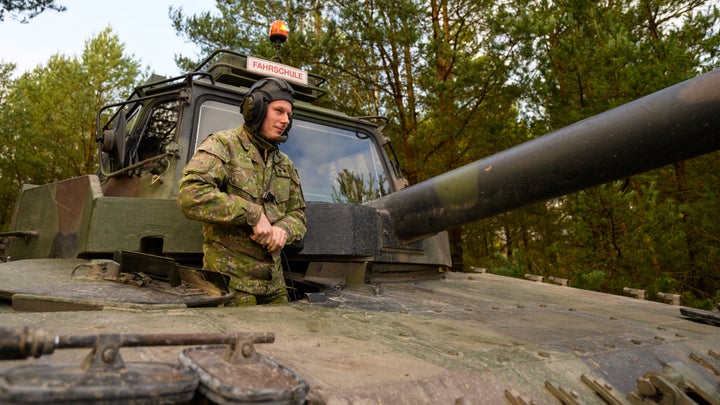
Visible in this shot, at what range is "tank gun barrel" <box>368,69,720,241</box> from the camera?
207 cm

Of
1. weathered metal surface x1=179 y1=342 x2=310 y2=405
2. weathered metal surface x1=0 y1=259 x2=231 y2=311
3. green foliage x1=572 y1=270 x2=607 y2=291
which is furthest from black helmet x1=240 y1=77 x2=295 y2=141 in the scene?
green foliage x1=572 y1=270 x2=607 y2=291

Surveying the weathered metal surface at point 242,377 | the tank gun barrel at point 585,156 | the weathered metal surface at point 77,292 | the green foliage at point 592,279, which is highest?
the tank gun barrel at point 585,156

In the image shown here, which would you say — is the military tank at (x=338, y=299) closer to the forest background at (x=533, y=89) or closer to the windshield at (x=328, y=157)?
the windshield at (x=328, y=157)

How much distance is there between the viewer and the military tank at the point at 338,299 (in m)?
1.17

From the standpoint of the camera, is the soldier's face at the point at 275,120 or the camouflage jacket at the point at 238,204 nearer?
the camouflage jacket at the point at 238,204

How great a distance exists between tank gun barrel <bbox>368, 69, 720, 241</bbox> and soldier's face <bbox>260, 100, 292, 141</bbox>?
2.55ft

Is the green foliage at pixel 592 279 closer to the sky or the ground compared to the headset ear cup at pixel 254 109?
closer to the ground

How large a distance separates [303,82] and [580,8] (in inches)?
192

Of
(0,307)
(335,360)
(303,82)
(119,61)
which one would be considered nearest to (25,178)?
(119,61)

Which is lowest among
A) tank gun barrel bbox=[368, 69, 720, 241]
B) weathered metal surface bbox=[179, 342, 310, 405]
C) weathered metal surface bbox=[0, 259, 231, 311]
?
weathered metal surface bbox=[179, 342, 310, 405]

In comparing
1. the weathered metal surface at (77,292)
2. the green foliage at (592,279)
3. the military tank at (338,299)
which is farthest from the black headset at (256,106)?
the green foliage at (592,279)

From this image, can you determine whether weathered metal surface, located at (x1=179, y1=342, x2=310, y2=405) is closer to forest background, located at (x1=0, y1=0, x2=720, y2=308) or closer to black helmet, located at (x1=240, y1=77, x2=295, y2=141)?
black helmet, located at (x1=240, y1=77, x2=295, y2=141)

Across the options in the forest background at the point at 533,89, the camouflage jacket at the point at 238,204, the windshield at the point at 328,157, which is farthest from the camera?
the forest background at the point at 533,89

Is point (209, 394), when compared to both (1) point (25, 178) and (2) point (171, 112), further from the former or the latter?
(1) point (25, 178)
